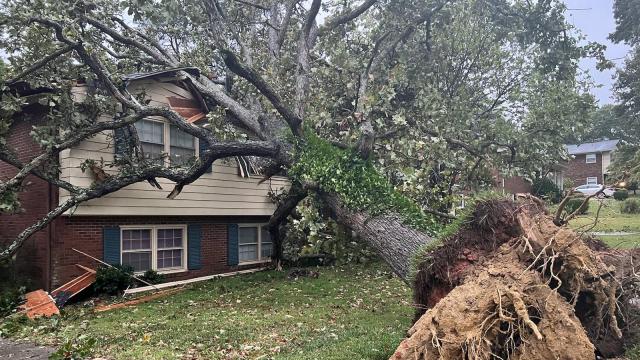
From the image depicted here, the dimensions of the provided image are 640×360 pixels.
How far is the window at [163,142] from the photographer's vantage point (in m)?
11.5

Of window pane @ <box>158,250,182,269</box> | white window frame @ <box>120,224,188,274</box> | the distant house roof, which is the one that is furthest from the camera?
the distant house roof

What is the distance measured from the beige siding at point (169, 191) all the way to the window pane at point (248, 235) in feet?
1.90

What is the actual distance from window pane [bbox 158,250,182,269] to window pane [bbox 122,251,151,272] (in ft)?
1.13

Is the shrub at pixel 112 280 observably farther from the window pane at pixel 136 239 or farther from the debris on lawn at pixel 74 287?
the window pane at pixel 136 239

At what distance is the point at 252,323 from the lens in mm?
7477

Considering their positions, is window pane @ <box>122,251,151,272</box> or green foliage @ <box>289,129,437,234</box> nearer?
green foliage @ <box>289,129,437,234</box>

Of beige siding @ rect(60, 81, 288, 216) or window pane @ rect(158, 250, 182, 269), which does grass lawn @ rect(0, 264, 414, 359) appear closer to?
window pane @ rect(158, 250, 182, 269)

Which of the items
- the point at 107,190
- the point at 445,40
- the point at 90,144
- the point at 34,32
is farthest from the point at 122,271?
the point at 445,40

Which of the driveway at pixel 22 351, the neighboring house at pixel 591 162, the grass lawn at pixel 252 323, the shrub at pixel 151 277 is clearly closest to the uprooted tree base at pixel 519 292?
the grass lawn at pixel 252 323

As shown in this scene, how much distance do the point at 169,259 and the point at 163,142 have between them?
9.74 feet

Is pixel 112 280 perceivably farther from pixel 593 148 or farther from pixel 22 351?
pixel 593 148

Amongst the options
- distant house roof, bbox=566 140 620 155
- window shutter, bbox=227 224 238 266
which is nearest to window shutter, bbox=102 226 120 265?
window shutter, bbox=227 224 238 266

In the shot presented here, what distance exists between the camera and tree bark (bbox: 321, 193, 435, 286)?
6711 mm

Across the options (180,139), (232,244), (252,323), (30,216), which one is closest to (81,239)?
(30,216)
